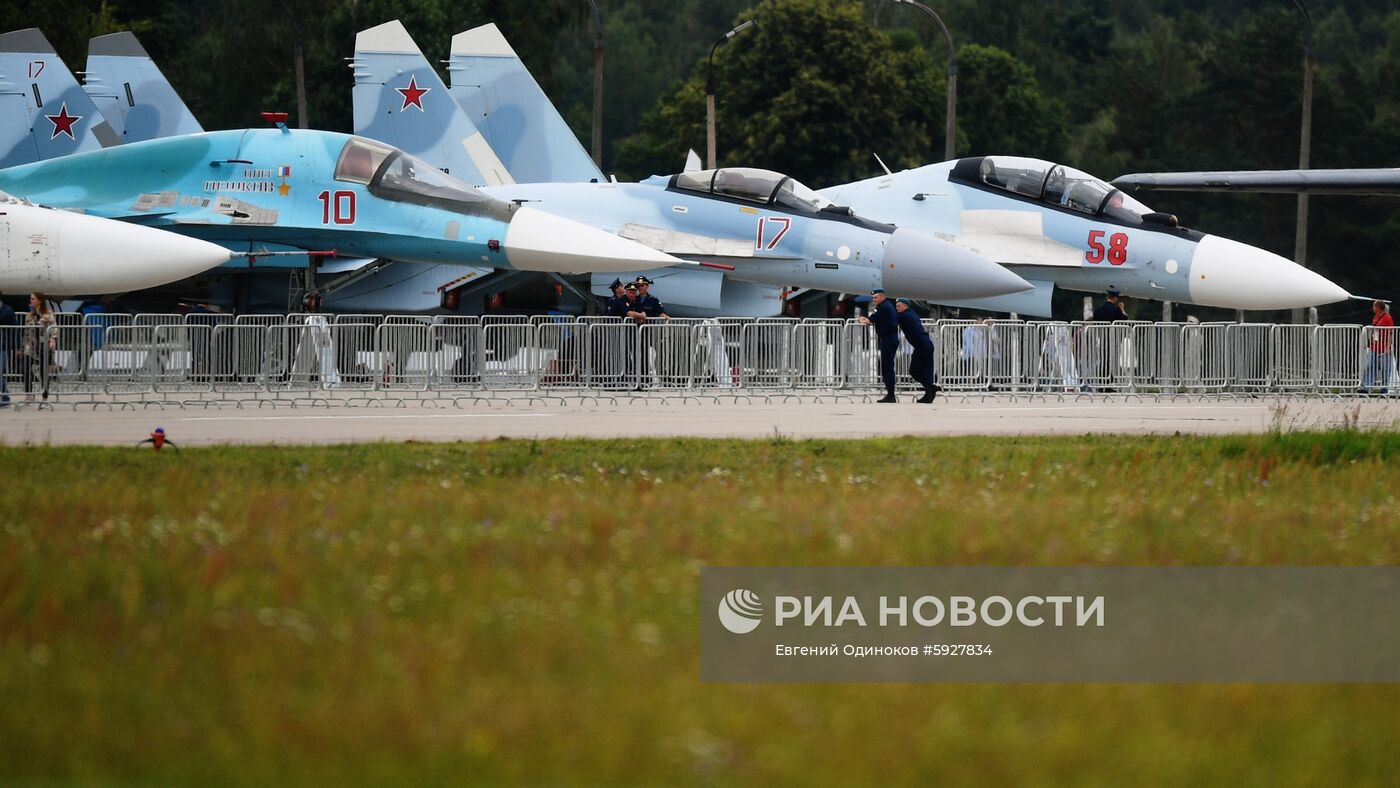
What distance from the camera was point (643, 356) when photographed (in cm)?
1884

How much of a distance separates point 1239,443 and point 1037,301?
1193 centimetres

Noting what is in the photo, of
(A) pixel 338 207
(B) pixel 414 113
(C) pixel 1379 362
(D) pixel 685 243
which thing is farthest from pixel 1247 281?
(B) pixel 414 113

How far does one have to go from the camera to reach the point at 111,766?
4031mm

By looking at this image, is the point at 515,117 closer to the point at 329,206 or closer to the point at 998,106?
the point at 329,206

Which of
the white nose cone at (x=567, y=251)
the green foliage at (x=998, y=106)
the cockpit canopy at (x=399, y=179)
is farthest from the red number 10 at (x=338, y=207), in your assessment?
the green foliage at (x=998, y=106)

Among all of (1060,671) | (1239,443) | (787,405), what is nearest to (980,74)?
(787,405)

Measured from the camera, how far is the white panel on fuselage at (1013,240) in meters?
22.8

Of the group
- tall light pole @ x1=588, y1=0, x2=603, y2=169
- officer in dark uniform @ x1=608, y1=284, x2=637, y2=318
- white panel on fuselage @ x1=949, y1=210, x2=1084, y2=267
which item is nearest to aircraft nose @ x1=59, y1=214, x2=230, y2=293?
officer in dark uniform @ x1=608, y1=284, x2=637, y2=318

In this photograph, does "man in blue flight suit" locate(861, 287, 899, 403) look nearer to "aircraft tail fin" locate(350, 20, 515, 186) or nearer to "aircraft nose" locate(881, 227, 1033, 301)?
"aircraft nose" locate(881, 227, 1033, 301)

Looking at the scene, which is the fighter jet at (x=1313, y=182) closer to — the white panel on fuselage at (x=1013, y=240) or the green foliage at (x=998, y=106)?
the white panel on fuselage at (x=1013, y=240)

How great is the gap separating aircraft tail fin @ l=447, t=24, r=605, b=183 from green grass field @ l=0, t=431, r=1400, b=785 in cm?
1801

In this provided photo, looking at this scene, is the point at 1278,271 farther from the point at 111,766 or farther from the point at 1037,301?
the point at 111,766

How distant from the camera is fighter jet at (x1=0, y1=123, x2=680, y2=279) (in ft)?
66.8

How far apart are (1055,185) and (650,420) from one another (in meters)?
9.83
